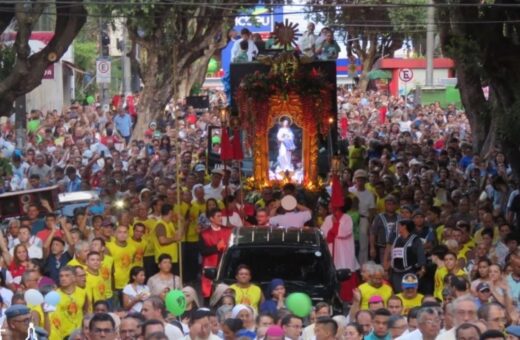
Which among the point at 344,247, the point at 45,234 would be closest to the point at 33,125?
the point at 344,247

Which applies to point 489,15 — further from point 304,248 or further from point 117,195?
point 304,248

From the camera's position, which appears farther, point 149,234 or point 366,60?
point 366,60

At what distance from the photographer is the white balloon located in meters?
12.9

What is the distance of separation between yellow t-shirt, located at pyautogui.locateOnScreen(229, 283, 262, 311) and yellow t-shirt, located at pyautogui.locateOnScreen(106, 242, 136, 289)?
7.19ft

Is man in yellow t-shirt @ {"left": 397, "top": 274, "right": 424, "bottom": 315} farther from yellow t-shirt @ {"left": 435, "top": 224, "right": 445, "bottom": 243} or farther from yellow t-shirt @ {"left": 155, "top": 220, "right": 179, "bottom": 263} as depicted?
yellow t-shirt @ {"left": 155, "top": 220, "right": 179, "bottom": 263}

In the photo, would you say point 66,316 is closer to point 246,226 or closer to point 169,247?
point 246,226

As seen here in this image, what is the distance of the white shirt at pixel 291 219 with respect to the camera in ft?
62.6

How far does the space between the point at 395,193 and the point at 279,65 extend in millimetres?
4830

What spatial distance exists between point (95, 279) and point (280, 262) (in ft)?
6.77

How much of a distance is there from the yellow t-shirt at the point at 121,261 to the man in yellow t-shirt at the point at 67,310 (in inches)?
94.8

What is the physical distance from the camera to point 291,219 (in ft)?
63.0

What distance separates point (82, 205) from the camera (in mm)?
20219

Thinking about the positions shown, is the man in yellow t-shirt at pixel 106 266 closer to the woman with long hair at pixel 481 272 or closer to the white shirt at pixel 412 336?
the woman with long hair at pixel 481 272

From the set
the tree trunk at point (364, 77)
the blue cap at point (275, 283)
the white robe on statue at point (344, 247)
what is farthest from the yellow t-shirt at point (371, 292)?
the tree trunk at point (364, 77)
